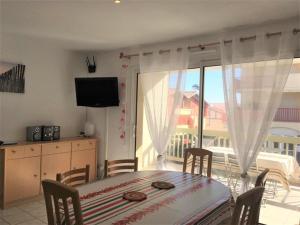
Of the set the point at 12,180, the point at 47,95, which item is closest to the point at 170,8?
the point at 47,95

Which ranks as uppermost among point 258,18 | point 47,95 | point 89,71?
point 258,18

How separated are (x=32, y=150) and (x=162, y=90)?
6.62ft

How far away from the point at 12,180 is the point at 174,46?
2867 mm

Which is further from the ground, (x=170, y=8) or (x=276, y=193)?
(x=170, y=8)

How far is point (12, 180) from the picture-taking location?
3357mm

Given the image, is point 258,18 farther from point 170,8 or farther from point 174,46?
point 174,46

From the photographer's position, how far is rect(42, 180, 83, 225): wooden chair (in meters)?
1.38

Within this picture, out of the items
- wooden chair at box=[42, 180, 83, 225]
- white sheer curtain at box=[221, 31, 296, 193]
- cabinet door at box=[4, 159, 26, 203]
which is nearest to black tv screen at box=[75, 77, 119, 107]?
cabinet door at box=[4, 159, 26, 203]

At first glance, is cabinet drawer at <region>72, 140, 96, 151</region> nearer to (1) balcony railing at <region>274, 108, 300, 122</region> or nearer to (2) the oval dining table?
(2) the oval dining table

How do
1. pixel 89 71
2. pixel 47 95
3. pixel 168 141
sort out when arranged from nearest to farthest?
1. pixel 168 141
2. pixel 47 95
3. pixel 89 71

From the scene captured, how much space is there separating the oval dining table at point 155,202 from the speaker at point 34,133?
1.96m

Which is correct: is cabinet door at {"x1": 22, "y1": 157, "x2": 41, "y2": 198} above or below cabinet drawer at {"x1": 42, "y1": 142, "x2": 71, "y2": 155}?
below

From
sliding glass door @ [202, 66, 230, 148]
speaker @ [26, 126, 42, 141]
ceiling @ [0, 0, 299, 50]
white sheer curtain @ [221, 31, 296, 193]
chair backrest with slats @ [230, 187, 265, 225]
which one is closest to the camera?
chair backrest with slats @ [230, 187, 265, 225]

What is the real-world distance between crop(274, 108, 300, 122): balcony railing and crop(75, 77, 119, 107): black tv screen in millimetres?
2411
